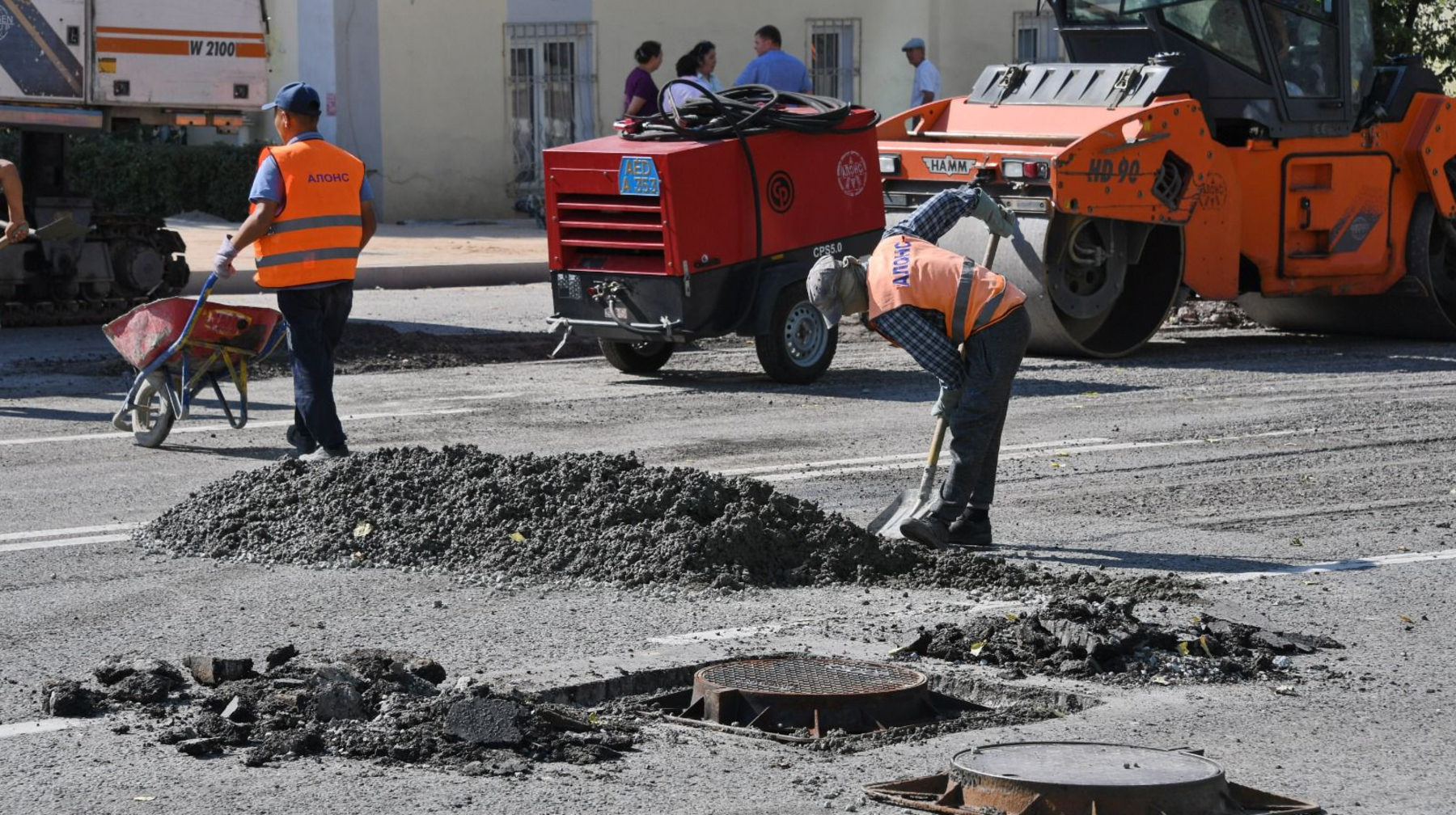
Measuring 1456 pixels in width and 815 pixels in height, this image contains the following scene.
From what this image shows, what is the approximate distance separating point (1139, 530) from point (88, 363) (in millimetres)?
8546

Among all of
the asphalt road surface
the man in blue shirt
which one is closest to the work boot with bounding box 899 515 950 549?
the asphalt road surface

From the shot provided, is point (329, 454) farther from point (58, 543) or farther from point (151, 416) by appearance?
point (58, 543)

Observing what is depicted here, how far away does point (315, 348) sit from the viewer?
1007 centimetres

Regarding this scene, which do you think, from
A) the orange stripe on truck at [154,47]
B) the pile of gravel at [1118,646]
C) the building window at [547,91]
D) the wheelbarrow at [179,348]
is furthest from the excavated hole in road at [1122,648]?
the building window at [547,91]

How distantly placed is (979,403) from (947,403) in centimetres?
18

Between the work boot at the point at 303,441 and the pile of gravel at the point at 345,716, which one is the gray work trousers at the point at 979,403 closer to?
the pile of gravel at the point at 345,716

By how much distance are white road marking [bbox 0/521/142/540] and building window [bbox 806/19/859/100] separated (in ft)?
75.3

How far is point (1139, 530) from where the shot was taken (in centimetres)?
846

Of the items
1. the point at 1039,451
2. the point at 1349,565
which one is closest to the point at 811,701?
the point at 1349,565

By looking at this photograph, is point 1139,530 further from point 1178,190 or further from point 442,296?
point 442,296

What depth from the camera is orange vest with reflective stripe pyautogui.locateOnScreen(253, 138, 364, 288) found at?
10000 mm

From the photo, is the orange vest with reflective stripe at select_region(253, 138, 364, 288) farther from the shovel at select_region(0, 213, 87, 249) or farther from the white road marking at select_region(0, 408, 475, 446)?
the shovel at select_region(0, 213, 87, 249)

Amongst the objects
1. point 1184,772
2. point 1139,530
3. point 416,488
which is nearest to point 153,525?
point 416,488

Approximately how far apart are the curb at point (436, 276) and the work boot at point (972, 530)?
12.7m
